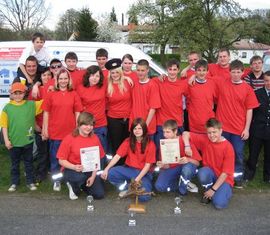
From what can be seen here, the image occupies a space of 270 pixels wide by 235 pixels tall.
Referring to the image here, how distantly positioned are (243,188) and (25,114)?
3570 millimetres

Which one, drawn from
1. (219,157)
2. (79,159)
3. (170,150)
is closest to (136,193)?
(170,150)

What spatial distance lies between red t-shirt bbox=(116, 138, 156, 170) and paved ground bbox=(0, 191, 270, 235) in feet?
1.78

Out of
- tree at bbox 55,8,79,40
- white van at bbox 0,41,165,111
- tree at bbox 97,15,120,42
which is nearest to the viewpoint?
white van at bbox 0,41,165,111

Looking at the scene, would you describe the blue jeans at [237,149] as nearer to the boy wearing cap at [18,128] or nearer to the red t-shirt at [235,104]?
the red t-shirt at [235,104]

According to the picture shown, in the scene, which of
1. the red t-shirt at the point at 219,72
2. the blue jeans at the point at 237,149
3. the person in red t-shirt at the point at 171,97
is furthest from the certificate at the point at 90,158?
the red t-shirt at the point at 219,72

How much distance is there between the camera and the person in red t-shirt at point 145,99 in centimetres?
583

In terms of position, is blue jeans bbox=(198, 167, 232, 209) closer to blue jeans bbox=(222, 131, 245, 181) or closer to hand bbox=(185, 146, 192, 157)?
hand bbox=(185, 146, 192, 157)

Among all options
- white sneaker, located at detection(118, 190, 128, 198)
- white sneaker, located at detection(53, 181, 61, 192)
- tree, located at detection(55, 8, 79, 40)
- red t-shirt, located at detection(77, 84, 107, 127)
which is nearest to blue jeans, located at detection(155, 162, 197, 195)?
white sneaker, located at detection(118, 190, 128, 198)

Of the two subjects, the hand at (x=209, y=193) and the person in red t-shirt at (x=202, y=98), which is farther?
the person in red t-shirt at (x=202, y=98)

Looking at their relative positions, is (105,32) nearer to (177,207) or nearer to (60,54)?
(60,54)

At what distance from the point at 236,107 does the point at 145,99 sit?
142 cm

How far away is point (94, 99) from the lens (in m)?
5.90

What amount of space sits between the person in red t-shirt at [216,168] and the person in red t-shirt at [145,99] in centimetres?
76

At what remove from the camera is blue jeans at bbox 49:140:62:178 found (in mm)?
5934
